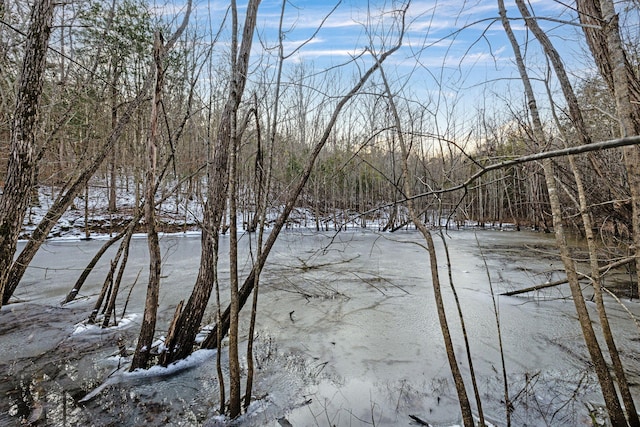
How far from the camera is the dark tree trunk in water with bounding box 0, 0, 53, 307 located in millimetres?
2420

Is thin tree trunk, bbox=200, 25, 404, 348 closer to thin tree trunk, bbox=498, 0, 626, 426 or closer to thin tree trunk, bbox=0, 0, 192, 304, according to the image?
thin tree trunk, bbox=498, 0, 626, 426

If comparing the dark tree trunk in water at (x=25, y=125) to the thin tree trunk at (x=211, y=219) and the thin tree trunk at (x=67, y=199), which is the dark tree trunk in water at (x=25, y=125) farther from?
the thin tree trunk at (x=211, y=219)

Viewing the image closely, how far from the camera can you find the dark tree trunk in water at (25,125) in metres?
2.42

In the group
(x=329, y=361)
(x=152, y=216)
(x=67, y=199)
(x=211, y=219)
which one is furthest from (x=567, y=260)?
(x=67, y=199)

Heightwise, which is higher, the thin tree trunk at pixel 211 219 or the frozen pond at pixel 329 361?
the thin tree trunk at pixel 211 219

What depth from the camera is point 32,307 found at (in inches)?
160

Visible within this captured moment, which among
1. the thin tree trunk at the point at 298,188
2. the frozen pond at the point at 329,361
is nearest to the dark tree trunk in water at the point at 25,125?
the frozen pond at the point at 329,361

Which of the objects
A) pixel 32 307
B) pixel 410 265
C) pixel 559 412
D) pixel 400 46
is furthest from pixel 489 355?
pixel 32 307

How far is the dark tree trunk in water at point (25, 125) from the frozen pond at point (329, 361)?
1157mm

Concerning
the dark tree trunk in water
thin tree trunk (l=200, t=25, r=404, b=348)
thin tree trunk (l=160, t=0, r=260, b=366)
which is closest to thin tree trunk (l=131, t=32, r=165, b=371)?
thin tree trunk (l=160, t=0, r=260, b=366)

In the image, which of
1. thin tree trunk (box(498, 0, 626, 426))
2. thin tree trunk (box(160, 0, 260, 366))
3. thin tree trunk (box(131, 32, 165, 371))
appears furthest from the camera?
thin tree trunk (box(160, 0, 260, 366))

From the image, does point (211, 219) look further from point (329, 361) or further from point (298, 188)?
point (329, 361)

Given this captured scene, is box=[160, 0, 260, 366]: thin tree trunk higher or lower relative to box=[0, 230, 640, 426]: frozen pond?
higher

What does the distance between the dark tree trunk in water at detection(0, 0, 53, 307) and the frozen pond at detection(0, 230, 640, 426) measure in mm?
1157
